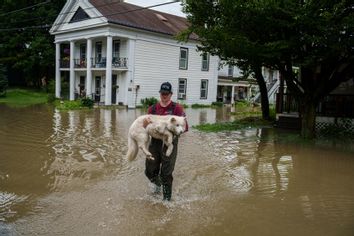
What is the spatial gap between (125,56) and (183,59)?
5.83m

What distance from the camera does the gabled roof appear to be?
28.2 meters

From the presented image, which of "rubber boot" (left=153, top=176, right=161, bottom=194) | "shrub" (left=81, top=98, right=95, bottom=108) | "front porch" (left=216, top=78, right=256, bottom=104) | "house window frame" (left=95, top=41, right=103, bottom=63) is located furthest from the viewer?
"front porch" (left=216, top=78, right=256, bottom=104)

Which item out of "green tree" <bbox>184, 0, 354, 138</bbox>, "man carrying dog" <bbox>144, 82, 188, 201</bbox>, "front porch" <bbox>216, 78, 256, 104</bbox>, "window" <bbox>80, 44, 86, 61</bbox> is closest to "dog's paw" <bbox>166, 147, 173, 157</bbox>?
"man carrying dog" <bbox>144, 82, 188, 201</bbox>

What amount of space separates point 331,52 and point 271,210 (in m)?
7.24

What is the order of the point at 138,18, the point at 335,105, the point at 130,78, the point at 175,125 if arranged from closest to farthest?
the point at 175,125
the point at 335,105
the point at 130,78
the point at 138,18

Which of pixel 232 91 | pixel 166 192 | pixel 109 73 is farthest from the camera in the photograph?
pixel 232 91

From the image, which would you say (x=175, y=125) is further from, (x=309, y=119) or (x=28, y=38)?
(x=28, y=38)

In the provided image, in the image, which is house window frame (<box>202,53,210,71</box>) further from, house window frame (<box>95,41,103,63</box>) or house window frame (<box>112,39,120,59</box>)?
house window frame (<box>95,41,103,63</box>)

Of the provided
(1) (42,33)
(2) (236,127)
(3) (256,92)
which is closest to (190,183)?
(2) (236,127)

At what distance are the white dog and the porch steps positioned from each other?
12126mm

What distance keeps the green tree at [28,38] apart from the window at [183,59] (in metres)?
12.6

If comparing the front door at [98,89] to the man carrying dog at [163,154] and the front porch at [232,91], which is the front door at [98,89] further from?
the man carrying dog at [163,154]

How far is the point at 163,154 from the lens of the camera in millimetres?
6078

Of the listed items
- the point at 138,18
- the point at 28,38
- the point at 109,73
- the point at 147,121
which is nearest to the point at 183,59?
the point at 138,18
